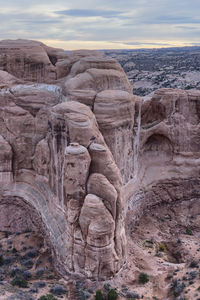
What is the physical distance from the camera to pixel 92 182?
16.6m

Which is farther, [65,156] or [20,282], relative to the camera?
[65,156]

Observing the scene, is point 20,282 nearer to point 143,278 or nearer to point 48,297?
point 48,297

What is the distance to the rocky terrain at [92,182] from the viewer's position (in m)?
16.4

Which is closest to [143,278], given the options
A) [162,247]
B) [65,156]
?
[162,247]

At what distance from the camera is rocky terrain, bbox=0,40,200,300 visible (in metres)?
16.4

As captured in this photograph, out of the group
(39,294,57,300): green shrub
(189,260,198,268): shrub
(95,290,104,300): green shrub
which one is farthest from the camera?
(189,260,198,268): shrub

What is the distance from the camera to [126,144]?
21938 millimetres

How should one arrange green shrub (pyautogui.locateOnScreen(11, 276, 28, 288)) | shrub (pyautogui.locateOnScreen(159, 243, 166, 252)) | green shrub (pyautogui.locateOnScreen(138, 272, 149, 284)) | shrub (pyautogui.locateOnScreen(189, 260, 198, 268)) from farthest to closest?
shrub (pyautogui.locateOnScreen(159, 243, 166, 252)) → shrub (pyautogui.locateOnScreen(189, 260, 198, 268)) → green shrub (pyautogui.locateOnScreen(138, 272, 149, 284)) → green shrub (pyautogui.locateOnScreen(11, 276, 28, 288))

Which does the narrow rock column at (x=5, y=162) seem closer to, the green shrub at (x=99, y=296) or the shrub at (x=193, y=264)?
the green shrub at (x=99, y=296)

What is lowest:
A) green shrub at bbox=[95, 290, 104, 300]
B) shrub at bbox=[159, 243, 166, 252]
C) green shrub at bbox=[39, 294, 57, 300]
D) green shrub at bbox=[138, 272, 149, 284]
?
shrub at bbox=[159, 243, 166, 252]

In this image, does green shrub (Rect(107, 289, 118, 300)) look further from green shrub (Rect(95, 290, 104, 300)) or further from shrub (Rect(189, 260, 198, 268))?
shrub (Rect(189, 260, 198, 268))

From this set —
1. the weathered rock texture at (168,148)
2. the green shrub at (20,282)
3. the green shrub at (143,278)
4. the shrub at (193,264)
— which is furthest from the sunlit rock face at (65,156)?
the shrub at (193,264)

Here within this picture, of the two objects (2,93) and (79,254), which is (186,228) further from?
(2,93)

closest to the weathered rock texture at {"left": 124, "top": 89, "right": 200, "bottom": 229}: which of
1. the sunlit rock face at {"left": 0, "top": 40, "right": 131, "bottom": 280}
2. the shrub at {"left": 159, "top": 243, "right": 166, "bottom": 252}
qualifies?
the shrub at {"left": 159, "top": 243, "right": 166, "bottom": 252}
